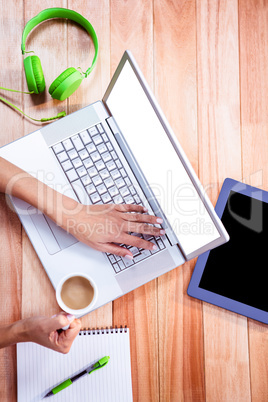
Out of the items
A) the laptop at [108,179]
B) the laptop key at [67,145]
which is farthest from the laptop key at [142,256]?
the laptop key at [67,145]

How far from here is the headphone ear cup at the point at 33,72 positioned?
2.83 feet

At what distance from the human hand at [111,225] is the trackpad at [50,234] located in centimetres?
2

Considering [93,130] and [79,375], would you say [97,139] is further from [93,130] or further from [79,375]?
[79,375]

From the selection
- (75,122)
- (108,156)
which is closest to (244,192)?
(108,156)

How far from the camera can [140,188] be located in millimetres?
867

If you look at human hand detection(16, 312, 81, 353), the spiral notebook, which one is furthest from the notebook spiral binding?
human hand detection(16, 312, 81, 353)

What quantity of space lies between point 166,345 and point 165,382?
3.4 inches

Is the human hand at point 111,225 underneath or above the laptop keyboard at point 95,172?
underneath

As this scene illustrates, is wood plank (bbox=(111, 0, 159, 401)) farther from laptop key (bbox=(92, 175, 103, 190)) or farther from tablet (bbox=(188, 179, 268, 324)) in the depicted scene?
laptop key (bbox=(92, 175, 103, 190))

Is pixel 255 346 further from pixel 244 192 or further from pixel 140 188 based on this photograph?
pixel 140 188

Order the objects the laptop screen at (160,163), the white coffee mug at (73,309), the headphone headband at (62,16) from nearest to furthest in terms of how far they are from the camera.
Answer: the laptop screen at (160,163) → the white coffee mug at (73,309) → the headphone headband at (62,16)

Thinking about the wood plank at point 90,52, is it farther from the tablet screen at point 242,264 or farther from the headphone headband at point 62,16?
the tablet screen at point 242,264

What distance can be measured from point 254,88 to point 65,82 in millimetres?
520

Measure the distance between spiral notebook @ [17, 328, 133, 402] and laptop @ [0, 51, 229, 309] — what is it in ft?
0.39
